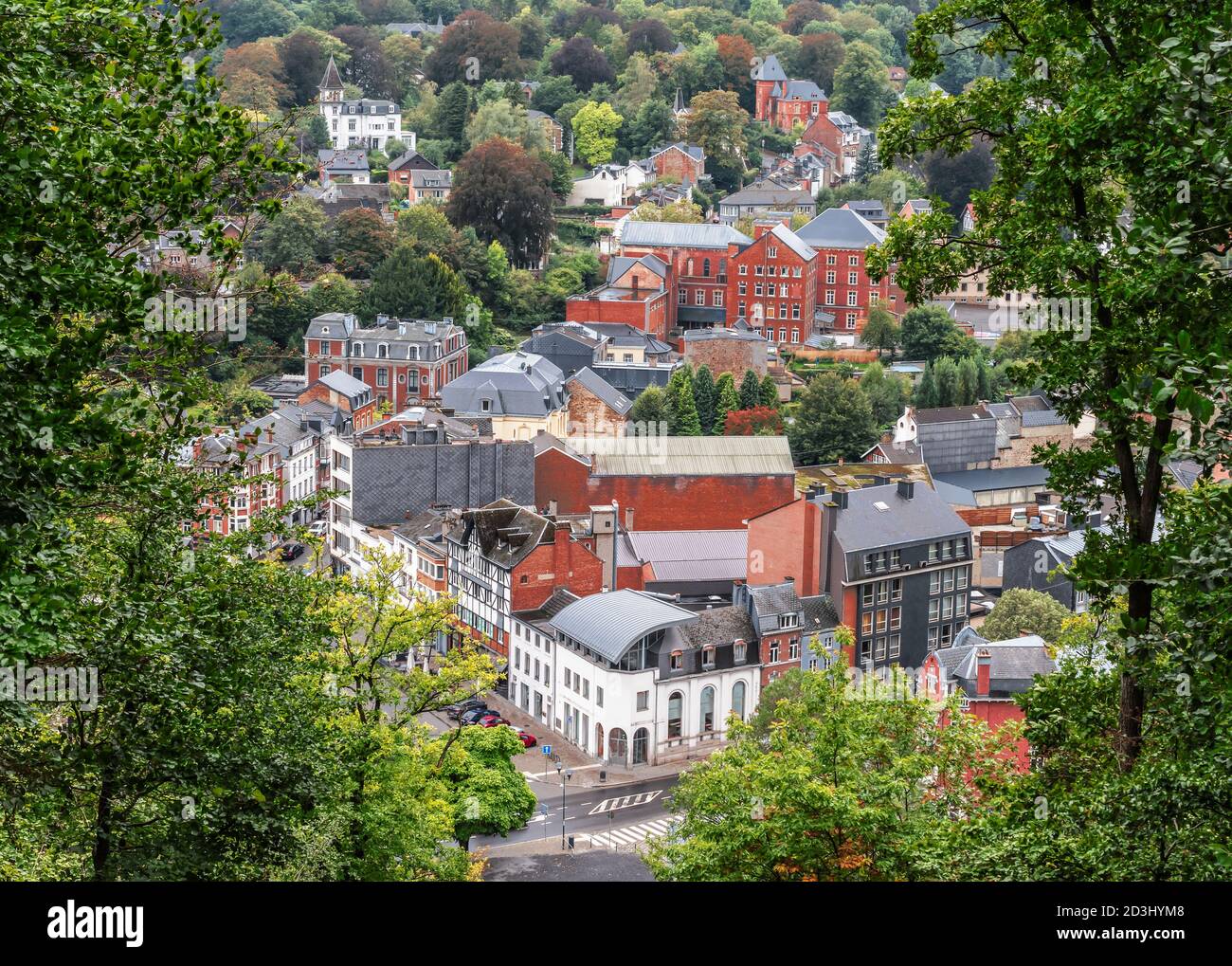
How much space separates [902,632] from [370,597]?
96.4ft

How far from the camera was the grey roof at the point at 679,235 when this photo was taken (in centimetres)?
9138

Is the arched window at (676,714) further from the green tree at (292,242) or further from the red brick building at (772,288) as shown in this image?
the red brick building at (772,288)

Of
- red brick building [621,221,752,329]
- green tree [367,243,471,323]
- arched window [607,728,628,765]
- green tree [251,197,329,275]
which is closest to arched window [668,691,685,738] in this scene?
arched window [607,728,628,765]

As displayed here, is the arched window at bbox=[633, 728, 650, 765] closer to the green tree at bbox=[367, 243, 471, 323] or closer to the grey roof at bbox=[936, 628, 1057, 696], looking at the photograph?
the grey roof at bbox=[936, 628, 1057, 696]

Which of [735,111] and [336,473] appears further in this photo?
[735,111]

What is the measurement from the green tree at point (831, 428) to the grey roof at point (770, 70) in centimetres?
6635

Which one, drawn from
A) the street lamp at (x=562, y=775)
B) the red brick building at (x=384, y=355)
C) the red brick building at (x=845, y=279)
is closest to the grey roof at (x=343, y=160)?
the red brick building at (x=845, y=279)

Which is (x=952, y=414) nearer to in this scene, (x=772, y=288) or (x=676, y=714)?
(x=772, y=288)

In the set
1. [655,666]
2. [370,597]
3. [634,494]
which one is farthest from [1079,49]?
[634,494]

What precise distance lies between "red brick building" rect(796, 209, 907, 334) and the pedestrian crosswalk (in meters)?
54.9

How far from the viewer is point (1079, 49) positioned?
1159 centimetres

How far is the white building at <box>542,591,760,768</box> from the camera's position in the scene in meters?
43.6

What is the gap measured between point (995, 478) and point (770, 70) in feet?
236

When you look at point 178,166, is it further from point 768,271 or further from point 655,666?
point 768,271
